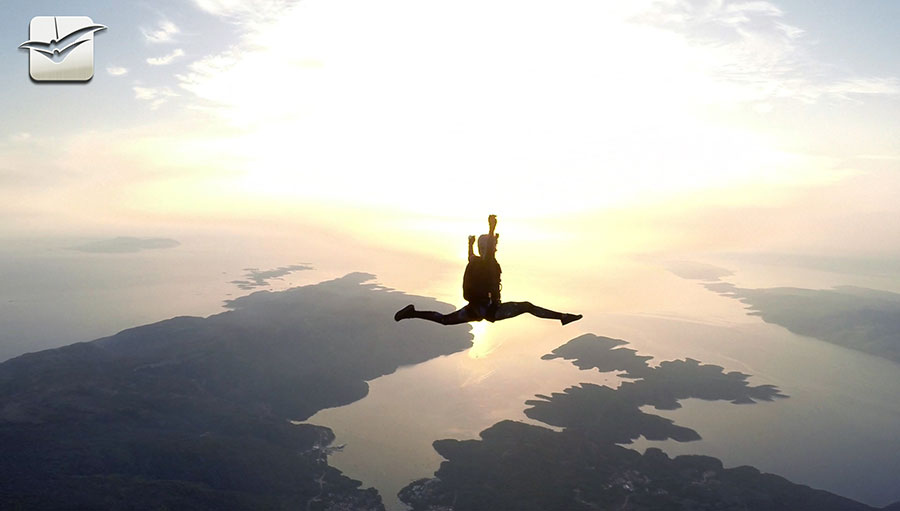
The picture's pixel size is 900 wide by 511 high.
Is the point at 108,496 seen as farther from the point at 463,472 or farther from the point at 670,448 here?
the point at 670,448

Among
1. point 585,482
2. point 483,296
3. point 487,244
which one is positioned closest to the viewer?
point 487,244

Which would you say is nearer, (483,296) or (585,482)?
(483,296)

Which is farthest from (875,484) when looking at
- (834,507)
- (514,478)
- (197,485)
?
(197,485)

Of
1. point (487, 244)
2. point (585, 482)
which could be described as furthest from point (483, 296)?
point (585, 482)

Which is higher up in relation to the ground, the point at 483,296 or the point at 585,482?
the point at 483,296

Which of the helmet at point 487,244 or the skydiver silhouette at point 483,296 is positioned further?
the skydiver silhouette at point 483,296

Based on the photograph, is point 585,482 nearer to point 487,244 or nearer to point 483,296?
point 483,296

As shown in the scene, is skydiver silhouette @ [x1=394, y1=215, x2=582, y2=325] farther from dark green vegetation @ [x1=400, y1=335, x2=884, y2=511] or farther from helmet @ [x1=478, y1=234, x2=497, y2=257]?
dark green vegetation @ [x1=400, y1=335, x2=884, y2=511]

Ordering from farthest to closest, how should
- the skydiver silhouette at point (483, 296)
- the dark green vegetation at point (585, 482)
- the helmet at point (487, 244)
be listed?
the dark green vegetation at point (585, 482) < the skydiver silhouette at point (483, 296) < the helmet at point (487, 244)

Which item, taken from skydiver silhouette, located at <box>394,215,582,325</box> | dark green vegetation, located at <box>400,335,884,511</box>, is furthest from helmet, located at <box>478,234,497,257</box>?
dark green vegetation, located at <box>400,335,884,511</box>

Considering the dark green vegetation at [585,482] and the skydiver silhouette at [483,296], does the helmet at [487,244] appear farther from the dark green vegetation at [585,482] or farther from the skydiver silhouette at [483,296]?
the dark green vegetation at [585,482]

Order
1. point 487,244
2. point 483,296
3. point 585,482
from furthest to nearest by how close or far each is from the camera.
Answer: point 585,482
point 483,296
point 487,244

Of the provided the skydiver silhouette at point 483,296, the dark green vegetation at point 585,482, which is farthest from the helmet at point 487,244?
the dark green vegetation at point 585,482
